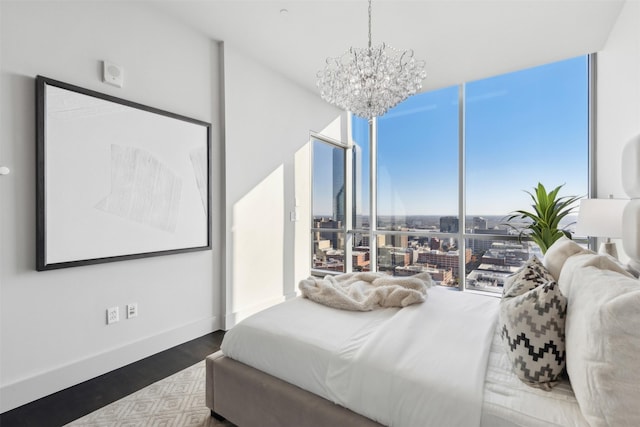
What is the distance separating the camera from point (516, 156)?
138 inches

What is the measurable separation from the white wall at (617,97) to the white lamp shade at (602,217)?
1.70 ft

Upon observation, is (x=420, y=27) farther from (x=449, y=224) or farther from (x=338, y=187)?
(x=338, y=187)

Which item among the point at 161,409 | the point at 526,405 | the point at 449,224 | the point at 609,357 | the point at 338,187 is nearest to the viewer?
the point at 609,357

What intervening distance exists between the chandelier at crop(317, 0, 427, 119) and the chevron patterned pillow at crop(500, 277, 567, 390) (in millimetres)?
1525

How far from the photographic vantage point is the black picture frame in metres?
1.83

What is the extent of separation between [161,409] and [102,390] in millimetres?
497

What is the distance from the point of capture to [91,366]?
2.04 meters

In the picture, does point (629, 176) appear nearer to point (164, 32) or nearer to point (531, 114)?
point (531, 114)

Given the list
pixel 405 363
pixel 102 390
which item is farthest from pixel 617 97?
pixel 102 390

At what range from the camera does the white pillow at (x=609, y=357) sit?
80 centimetres

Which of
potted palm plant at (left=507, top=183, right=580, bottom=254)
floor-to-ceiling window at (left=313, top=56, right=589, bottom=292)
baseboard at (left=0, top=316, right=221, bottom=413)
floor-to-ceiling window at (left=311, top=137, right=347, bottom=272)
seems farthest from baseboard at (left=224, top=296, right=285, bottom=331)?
potted palm plant at (left=507, top=183, right=580, bottom=254)

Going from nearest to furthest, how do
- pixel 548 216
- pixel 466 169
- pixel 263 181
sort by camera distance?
1. pixel 548 216
2. pixel 263 181
3. pixel 466 169

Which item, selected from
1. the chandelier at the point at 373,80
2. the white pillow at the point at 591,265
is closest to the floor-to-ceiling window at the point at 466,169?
the chandelier at the point at 373,80

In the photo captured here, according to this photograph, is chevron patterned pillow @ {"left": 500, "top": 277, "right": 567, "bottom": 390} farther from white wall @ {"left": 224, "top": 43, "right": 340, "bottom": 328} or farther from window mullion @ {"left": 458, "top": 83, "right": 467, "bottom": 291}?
window mullion @ {"left": 458, "top": 83, "right": 467, "bottom": 291}
